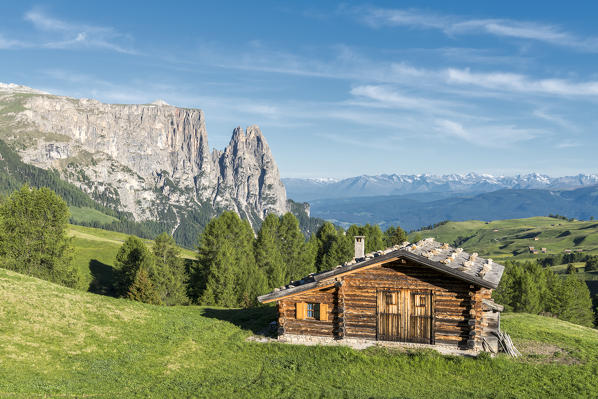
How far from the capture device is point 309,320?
2734cm

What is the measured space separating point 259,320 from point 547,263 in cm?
20039

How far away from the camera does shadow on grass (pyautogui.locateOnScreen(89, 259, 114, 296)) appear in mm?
68537

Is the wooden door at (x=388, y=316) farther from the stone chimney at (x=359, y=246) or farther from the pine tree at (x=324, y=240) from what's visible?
the pine tree at (x=324, y=240)

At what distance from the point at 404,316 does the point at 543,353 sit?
9271mm

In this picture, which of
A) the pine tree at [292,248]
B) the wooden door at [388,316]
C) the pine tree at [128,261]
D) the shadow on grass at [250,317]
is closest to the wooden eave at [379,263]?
the wooden door at [388,316]

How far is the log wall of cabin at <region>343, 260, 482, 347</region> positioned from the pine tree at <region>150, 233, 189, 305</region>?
31095 millimetres

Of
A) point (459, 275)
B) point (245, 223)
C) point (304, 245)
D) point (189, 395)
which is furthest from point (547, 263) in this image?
point (189, 395)

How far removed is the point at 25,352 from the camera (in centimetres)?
2047

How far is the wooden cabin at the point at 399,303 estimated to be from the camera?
25.1 metres

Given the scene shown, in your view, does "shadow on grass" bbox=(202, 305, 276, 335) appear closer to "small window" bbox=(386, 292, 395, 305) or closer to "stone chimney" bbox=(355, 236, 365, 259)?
"stone chimney" bbox=(355, 236, 365, 259)

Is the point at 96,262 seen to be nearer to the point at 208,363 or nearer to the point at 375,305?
the point at 208,363

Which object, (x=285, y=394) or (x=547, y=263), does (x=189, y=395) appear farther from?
(x=547, y=263)

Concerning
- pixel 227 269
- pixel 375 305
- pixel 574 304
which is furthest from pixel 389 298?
pixel 574 304

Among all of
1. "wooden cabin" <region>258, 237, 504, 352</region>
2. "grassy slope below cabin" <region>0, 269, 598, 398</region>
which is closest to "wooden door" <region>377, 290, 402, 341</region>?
"wooden cabin" <region>258, 237, 504, 352</region>
